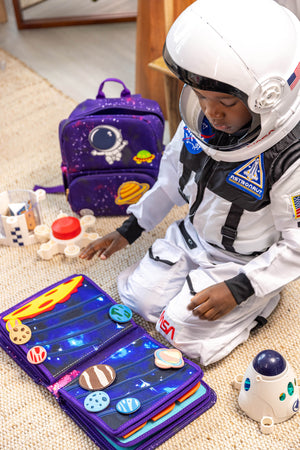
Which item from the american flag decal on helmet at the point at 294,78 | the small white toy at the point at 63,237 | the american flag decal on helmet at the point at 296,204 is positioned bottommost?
the small white toy at the point at 63,237

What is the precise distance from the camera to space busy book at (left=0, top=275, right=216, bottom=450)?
115 centimetres

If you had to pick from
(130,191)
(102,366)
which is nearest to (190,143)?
(130,191)

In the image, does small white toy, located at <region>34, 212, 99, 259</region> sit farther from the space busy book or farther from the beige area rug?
the space busy book

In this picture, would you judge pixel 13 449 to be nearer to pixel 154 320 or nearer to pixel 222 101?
pixel 154 320

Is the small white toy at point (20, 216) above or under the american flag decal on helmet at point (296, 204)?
under

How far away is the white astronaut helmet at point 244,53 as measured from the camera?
1029mm

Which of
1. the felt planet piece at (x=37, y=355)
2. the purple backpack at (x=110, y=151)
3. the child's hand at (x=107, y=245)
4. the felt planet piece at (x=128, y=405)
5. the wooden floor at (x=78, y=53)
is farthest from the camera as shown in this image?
the wooden floor at (x=78, y=53)

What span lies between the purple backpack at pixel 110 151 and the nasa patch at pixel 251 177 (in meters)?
0.40

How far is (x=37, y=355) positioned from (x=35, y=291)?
0.26 m

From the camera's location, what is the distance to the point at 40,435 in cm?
119

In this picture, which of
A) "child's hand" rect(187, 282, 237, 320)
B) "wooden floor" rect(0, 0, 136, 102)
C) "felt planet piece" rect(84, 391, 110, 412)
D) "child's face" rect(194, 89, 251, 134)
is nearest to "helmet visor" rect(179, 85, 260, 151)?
"child's face" rect(194, 89, 251, 134)

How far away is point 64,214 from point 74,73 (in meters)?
0.85

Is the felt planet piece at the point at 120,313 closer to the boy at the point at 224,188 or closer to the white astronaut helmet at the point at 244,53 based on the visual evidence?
the boy at the point at 224,188

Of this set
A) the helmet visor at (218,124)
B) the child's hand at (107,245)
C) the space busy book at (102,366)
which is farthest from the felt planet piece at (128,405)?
the helmet visor at (218,124)
